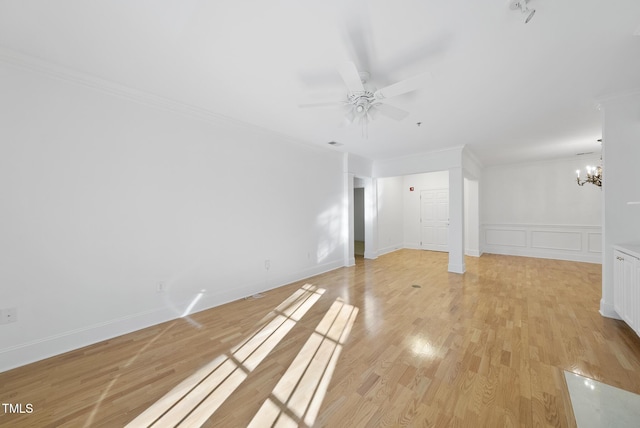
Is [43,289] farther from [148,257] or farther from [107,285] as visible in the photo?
[148,257]

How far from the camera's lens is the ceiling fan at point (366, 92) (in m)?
1.92

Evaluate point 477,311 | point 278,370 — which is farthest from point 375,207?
point 278,370

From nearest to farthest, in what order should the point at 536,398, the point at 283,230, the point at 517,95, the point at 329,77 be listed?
the point at 536,398 → the point at 329,77 → the point at 517,95 → the point at 283,230

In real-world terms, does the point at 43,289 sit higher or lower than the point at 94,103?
lower

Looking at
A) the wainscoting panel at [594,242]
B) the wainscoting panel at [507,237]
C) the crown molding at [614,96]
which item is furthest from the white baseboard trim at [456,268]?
the wainscoting panel at [594,242]

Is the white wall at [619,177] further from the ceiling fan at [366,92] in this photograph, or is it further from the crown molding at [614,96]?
the ceiling fan at [366,92]

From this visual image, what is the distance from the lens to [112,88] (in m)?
2.50

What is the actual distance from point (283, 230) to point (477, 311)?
10.3 feet

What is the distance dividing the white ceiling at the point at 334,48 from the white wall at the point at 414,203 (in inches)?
170

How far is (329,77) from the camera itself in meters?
2.35

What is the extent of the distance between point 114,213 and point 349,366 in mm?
2847

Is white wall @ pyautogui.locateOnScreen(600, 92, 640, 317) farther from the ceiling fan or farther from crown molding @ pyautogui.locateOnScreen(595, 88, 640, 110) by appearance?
the ceiling fan

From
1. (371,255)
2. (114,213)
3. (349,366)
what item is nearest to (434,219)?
(371,255)

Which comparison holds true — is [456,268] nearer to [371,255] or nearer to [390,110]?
[371,255]
